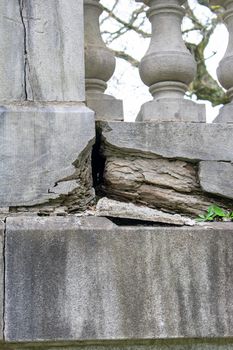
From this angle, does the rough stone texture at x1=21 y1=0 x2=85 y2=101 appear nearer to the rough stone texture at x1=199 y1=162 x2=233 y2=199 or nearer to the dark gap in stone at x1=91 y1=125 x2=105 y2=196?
the dark gap in stone at x1=91 y1=125 x2=105 y2=196

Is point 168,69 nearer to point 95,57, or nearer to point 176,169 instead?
point 95,57

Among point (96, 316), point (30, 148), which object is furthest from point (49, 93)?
point (96, 316)

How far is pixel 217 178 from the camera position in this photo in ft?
9.14

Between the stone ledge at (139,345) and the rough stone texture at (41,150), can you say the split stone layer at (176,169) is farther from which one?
the stone ledge at (139,345)

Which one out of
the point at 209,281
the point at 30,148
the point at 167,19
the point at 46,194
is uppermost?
the point at 167,19

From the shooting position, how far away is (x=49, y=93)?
2594 mm

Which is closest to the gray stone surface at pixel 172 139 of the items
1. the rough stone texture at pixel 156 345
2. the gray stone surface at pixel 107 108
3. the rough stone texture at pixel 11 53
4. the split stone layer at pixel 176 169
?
the split stone layer at pixel 176 169

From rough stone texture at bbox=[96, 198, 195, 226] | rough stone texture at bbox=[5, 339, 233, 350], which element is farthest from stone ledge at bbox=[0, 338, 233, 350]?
rough stone texture at bbox=[96, 198, 195, 226]

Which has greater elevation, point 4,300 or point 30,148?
point 30,148

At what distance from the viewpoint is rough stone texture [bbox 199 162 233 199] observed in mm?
2779

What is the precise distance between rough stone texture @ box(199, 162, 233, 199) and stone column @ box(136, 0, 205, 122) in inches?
11.5

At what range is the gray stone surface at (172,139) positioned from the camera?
2713 millimetres

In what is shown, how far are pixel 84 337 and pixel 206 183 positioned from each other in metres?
0.91

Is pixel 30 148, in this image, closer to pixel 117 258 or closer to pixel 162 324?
pixel 117 258
